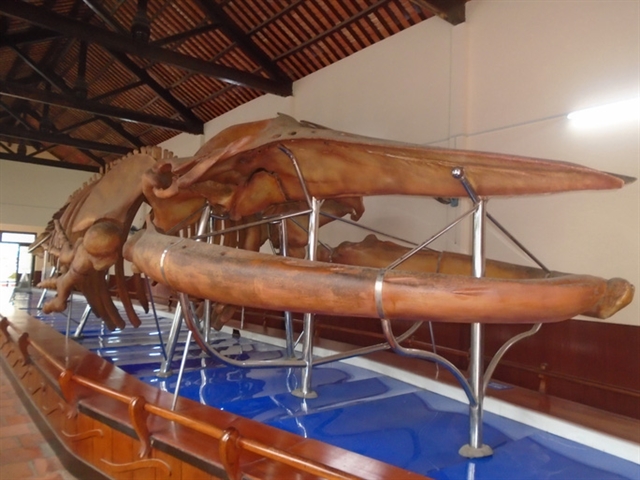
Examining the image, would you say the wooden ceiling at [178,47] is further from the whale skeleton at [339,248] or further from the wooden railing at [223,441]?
the wooden railing at [223,441]

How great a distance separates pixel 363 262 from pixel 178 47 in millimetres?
6866

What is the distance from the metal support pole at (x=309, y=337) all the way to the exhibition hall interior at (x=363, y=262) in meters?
0.02

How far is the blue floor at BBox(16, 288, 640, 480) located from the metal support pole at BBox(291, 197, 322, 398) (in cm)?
6

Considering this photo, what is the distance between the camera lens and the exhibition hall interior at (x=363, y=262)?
1558 mm

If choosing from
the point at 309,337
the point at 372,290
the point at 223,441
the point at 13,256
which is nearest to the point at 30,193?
the point at 13,256

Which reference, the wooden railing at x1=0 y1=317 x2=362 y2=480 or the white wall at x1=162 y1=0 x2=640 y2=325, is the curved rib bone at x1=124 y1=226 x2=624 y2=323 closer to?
the wooden railing at x1=0 y1=317 x2=362 y2=480

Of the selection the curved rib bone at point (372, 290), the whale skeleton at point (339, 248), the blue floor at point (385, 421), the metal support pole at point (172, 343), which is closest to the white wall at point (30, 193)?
the blue floor at point (385, 421)

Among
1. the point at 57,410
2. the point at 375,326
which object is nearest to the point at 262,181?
the point at 57,410

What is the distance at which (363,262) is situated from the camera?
2338 millimetres

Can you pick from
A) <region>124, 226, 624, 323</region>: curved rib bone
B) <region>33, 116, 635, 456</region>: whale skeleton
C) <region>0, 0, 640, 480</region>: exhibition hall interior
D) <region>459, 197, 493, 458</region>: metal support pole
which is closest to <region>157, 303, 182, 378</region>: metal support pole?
<region>0, 0, 640, 480</region>: exhibition hall interior

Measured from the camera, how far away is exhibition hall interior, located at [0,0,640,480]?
5.11ft

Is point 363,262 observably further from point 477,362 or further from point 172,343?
point 172,343

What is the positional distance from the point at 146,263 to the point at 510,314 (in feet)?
4.04

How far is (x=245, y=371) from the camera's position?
342 centimetres
